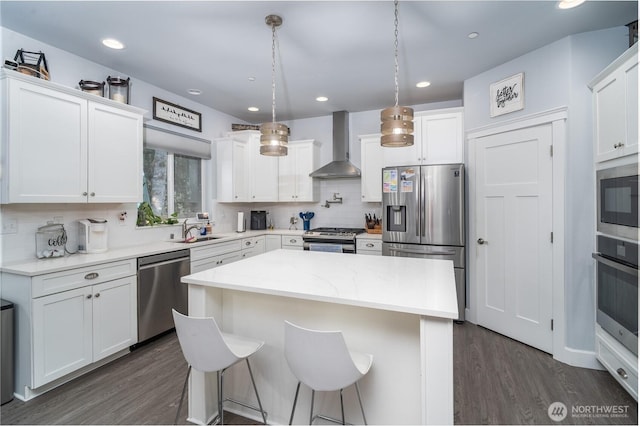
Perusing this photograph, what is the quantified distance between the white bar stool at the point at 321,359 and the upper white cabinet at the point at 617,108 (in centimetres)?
213

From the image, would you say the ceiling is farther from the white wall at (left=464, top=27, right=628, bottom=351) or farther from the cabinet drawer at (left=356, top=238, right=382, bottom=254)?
the cabinet drawer at (left=356, top=238, right=382, bottom=254)

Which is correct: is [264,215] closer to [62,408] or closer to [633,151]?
[62,408]

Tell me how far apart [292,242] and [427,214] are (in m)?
1.92

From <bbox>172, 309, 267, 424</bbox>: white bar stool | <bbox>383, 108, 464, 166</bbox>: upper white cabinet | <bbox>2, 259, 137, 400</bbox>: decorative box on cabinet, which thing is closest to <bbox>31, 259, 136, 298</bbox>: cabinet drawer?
<bbox>2, 259, 137, 400</bbox>: decorative box on cabinet

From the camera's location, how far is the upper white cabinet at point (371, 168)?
420 centimetres

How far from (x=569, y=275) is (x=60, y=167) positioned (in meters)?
4.31

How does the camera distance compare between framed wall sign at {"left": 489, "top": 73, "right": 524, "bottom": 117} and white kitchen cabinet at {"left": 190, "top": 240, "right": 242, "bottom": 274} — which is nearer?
framed wall sign at {"left": 489, "top": 73, "right": 524, "bottom": 117}

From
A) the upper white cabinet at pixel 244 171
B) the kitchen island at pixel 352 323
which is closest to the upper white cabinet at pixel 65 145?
the upper white cabinet at pixel 244 171

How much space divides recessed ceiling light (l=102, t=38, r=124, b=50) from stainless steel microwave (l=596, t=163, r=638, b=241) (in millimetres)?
3888

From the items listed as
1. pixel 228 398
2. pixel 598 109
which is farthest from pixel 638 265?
pixel 228 398

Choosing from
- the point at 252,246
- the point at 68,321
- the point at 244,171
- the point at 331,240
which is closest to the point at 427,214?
the point at 331,240

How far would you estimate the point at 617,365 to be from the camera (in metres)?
2.12

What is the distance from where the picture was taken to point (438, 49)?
110 inches

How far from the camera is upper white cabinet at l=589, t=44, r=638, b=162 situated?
6.21 feet
